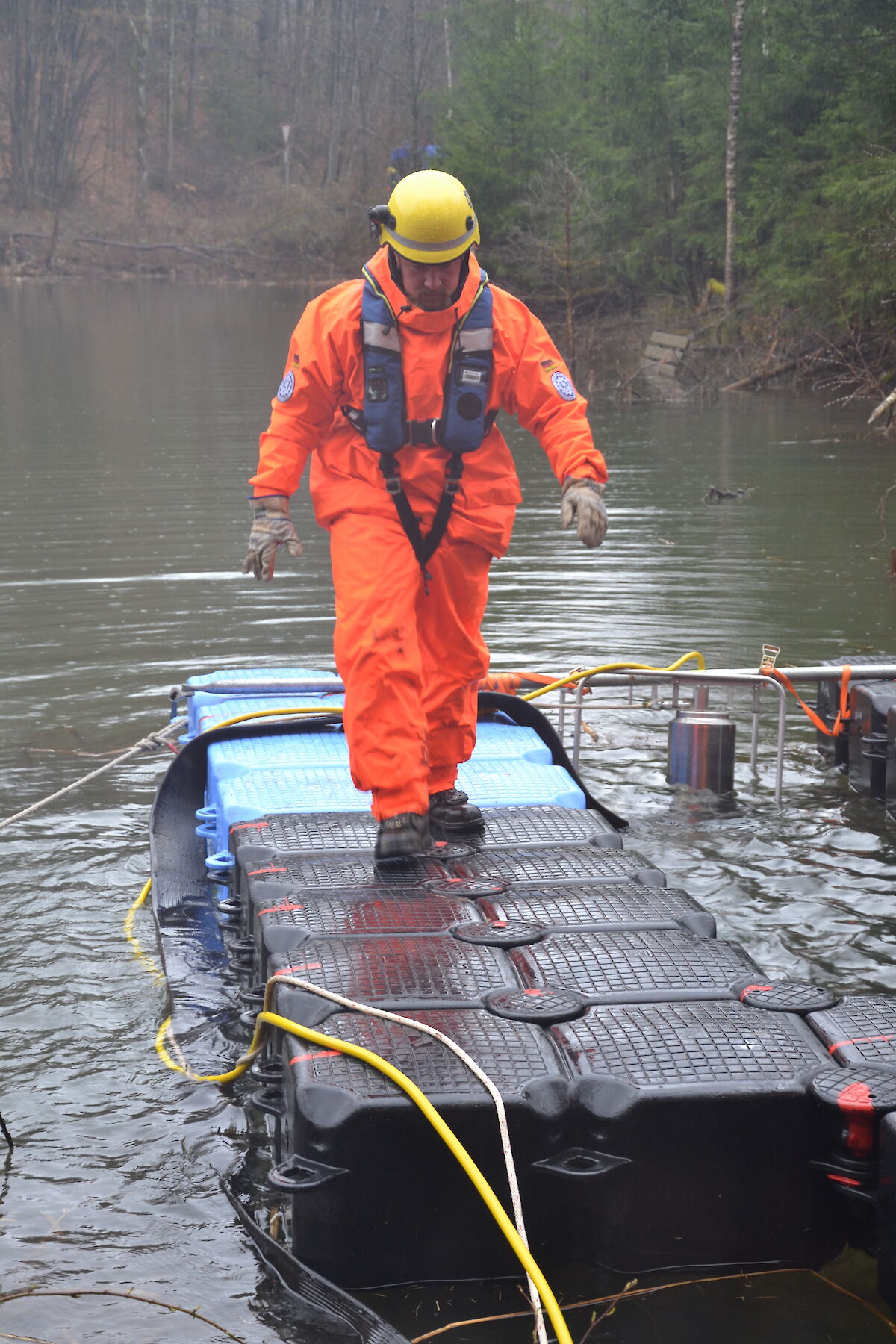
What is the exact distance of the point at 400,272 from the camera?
4.48 metres

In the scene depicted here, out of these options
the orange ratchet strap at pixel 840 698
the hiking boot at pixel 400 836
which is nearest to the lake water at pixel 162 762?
the orange ratchet strap at pixel 840 698

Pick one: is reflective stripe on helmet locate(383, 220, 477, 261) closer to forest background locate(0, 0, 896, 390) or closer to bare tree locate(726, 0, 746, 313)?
forest background locate(0, 0, 896, 390)

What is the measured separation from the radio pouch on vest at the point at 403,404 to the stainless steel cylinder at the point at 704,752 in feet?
7.95

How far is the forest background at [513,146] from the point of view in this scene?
27.9 m

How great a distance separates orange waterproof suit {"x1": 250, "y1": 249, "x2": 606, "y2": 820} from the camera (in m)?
4.28

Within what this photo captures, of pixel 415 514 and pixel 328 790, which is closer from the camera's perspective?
pixel 415 514

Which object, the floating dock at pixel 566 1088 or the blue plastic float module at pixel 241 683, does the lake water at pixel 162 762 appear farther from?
the blue plastic float module at pixel 241 683

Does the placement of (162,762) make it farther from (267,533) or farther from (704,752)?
(267,533)

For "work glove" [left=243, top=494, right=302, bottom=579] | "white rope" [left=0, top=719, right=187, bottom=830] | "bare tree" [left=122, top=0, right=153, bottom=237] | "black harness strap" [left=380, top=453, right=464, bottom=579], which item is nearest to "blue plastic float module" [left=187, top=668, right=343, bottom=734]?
"white rope" [left=0, top=719, right=187, bottom=830]

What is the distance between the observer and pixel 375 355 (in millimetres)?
4434

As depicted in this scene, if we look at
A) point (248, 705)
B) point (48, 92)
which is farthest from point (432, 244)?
point (48, 92)

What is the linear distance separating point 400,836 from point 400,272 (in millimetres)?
1766

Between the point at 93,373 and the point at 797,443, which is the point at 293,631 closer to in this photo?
the point at 797,443

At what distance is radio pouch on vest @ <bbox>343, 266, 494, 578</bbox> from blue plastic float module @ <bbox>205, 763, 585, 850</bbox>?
0.96m
